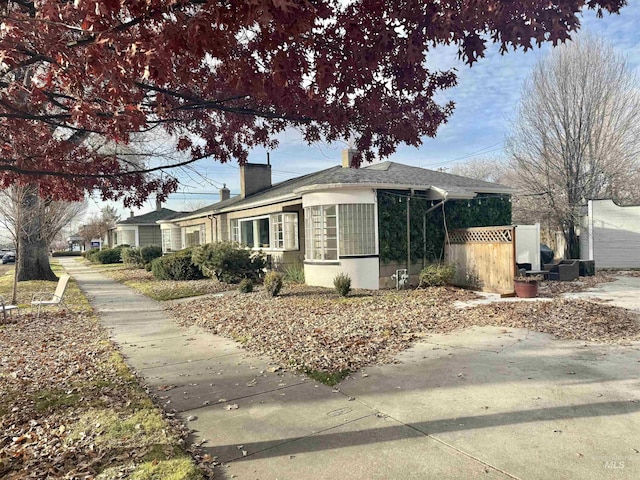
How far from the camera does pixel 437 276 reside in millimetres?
12258

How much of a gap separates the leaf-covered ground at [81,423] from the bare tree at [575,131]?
20.3 metres

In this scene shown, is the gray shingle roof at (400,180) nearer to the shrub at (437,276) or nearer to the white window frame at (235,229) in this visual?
the shrub at (437,276)

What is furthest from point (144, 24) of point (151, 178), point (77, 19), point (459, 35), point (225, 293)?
point (225, 293)

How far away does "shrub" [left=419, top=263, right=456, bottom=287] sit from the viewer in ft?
40.3

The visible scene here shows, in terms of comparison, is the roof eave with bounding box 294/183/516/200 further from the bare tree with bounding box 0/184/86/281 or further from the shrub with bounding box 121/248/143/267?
the shrub with bounding box 121/248/143/267

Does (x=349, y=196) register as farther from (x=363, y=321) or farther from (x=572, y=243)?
(x=572, y=243)

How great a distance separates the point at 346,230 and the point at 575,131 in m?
13.9

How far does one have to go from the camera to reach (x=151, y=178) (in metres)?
6.93

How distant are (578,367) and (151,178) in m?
6.68

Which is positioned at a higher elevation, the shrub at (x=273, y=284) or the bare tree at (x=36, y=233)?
the bare tree at (x=36, y=233)

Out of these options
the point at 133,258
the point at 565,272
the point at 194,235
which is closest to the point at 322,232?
the point at 565,272

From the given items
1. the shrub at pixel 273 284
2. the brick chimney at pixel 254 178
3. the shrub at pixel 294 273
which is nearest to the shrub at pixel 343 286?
the shrub at pixel 273 284

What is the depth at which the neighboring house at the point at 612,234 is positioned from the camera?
1845 centimetres

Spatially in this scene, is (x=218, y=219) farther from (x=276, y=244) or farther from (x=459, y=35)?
(x=459, y=35)
